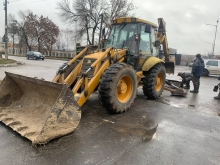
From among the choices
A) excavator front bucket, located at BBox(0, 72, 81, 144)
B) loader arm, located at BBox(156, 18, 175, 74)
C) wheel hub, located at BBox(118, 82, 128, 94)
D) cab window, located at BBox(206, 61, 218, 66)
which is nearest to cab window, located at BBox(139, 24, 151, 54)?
loader arm, located at BBox(156, 18, 175, 74)

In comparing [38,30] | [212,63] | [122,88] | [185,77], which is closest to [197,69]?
[185,77]

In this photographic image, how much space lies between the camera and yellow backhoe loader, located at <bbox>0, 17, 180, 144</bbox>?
336 cm

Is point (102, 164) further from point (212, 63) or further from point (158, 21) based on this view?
point (212, 63)

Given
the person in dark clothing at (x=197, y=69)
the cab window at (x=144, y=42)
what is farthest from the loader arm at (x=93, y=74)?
the person in dark clothing at (x=197, y=69)

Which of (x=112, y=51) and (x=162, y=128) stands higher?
(x=112, y=51)

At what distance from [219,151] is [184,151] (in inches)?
25.9

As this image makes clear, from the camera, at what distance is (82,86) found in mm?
Result: 4477

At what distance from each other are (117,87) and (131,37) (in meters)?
1.92

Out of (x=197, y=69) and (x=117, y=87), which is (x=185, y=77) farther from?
(x=117, y=87)

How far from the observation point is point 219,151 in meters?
3.39

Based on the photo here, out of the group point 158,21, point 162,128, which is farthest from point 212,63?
point 162,128

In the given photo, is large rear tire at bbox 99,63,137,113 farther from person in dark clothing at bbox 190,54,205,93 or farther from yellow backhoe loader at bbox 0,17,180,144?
person in dark clothing at bbox 190,54,205,93

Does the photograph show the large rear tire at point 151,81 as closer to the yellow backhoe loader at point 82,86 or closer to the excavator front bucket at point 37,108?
the yellow backhoe loader at point 82,86

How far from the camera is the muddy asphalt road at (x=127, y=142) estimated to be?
292 centimetres
